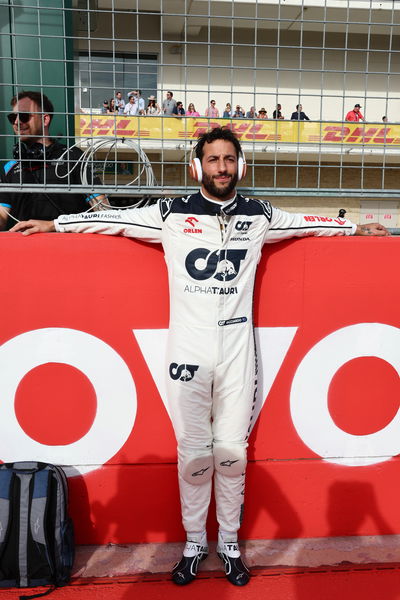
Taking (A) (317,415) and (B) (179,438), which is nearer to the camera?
(B) (179,438)

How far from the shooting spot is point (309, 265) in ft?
9.66

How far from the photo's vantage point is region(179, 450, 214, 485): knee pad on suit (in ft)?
8.74

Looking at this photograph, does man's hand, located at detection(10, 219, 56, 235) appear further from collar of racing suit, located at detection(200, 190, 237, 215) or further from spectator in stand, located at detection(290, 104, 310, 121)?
spectator in stand, located at detection(290, 104, 310, 121)

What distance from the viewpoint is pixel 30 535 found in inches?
103

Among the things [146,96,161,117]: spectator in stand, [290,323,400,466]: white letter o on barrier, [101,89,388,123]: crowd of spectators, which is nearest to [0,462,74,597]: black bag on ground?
[290,323,400,466]: white letter o on barrier

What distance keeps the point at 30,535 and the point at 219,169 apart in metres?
2.05

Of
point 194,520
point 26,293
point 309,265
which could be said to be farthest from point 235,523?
point 26,293

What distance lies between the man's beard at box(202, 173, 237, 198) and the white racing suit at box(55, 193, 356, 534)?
0.17ft

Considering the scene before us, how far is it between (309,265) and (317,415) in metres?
0.87

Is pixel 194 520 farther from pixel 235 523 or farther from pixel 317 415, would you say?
pixel 317 415

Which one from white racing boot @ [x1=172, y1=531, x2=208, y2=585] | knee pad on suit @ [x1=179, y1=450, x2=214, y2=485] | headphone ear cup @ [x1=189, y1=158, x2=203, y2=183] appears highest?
headphone ear cup @ [x1=189, y1=158, x2=203, y2=183]

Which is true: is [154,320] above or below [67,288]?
below

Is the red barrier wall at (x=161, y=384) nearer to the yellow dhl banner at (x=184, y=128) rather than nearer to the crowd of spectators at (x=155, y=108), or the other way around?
the yellow dhl banner at (x=184, y=128)

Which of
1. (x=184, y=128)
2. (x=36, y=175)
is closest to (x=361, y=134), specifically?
(x=184, y=128)
